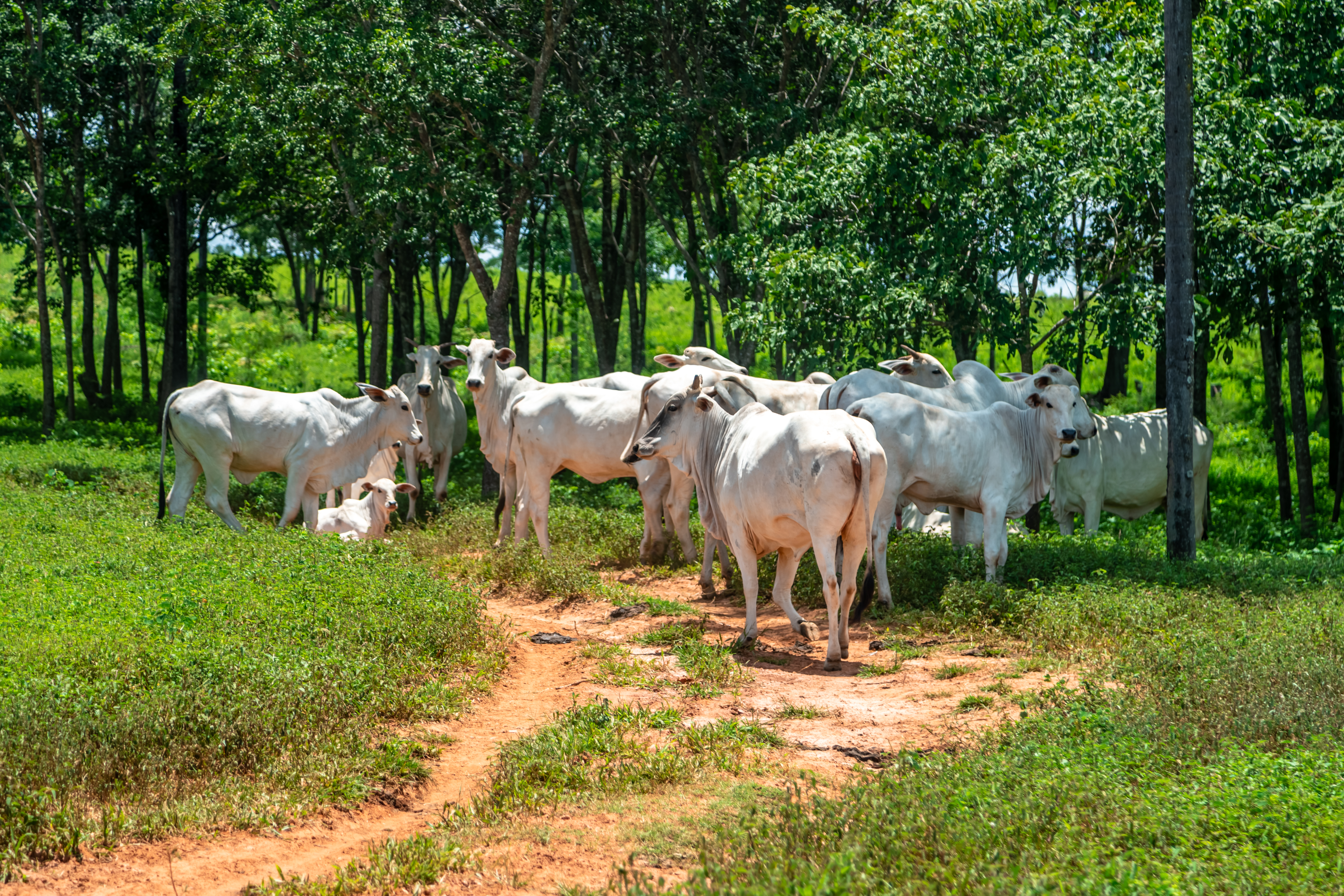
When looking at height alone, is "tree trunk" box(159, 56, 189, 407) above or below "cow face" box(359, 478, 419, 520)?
above

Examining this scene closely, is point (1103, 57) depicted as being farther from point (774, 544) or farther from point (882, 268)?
point (774, 544)

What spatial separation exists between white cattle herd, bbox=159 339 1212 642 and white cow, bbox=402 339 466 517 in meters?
0.04

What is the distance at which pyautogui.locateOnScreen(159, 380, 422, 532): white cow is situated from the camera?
14.1 m

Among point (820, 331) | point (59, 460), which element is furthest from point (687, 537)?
point (59, 460)

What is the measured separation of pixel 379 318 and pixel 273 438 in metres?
6.75

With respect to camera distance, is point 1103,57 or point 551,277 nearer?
point 1103,57

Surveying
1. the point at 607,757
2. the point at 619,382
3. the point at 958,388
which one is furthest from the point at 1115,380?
the point at 607,757

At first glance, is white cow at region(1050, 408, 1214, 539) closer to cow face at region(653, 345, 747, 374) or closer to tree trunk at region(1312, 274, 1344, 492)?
tree trunk at region(1312, 274, 1344, 492)

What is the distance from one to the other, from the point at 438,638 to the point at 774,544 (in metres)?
2.63

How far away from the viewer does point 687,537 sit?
1307 centimetres

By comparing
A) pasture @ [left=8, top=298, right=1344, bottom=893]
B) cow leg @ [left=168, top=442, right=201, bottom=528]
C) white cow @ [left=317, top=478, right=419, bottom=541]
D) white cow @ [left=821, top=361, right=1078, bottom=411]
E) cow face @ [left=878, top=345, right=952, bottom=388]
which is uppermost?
cow face @ [left=878, top=345, right=952, bottom=388]

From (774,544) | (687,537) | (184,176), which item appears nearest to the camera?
(774,544)

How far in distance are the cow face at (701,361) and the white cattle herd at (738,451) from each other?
3 cm

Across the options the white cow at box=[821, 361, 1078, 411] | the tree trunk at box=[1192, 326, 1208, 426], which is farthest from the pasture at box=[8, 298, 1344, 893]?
the tree trunk at box=[1192, 326, 1208, 426]
